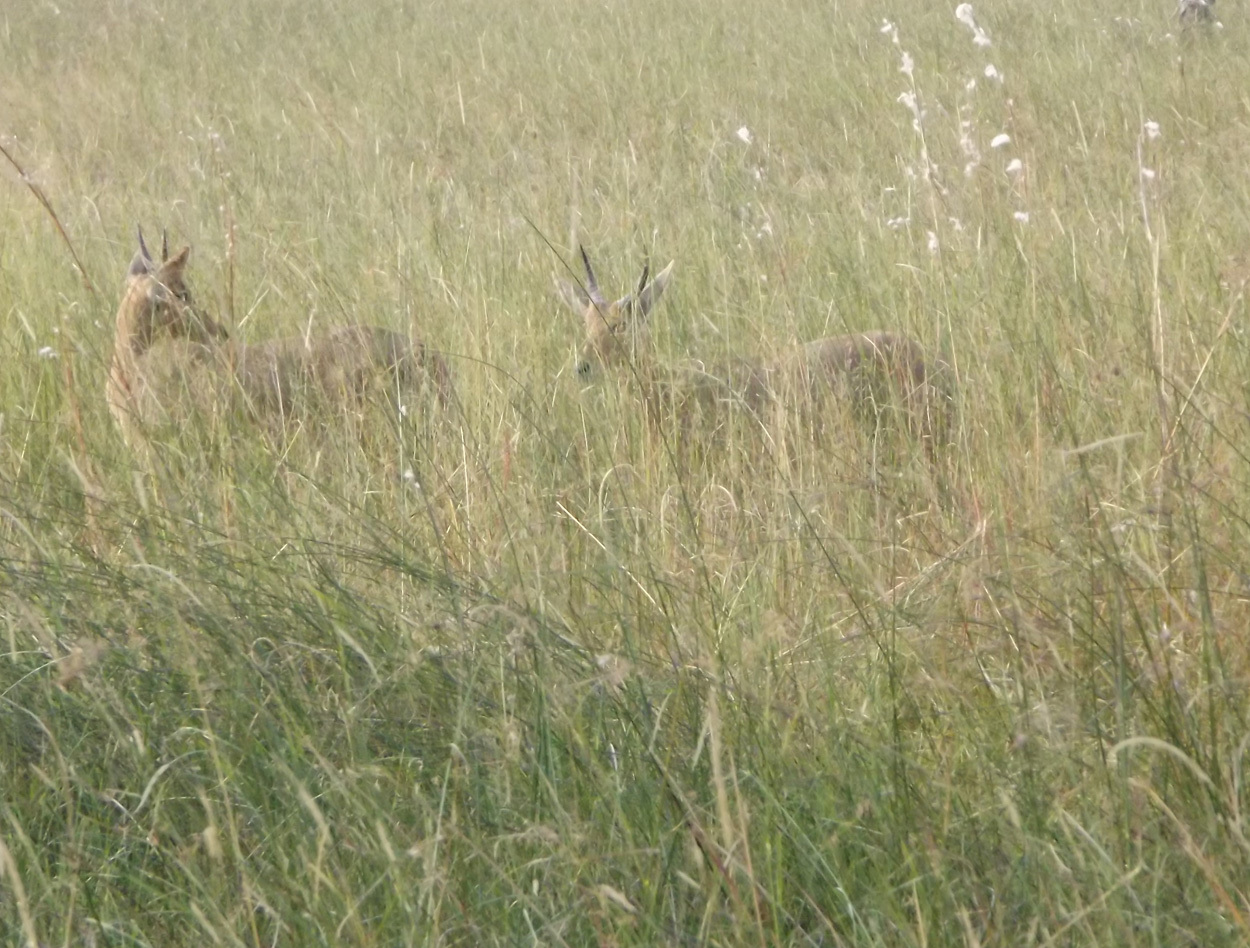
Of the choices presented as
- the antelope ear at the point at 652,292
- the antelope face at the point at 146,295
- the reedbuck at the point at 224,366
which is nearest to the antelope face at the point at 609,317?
the antelope ear at the point at 652,292

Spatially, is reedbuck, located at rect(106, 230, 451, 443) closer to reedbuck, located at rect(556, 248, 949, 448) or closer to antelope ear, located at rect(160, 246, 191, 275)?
antelope ear, located at rect(160, 246, 191, 275)

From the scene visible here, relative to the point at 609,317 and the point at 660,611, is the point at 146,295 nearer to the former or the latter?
the point at 609,317

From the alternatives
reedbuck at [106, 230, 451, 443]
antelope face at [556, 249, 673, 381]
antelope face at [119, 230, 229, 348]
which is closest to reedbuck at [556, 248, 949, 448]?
antelope face at [556, 249, 673, 381]

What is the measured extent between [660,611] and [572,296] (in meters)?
1.90

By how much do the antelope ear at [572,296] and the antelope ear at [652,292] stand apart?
0.46 ft

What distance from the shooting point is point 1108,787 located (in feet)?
4.93

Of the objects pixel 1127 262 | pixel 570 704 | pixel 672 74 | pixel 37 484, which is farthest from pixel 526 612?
pixel 672 74

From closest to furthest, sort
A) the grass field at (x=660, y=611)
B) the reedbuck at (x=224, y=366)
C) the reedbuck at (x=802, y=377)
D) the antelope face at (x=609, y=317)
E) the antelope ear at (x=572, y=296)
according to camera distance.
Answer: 1. the grass field at (x=660, y=611)
2. the reedbuck at (x=224, y=366)
3. the reedbuck at (x=802, y=377)
4. the antelope face at (x=609, y=317)
5. the antelope ear at (x=572, y=296)

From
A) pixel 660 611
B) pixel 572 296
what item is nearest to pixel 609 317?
pixel 572 296

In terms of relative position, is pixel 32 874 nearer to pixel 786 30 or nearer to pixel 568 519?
pixel 568 519

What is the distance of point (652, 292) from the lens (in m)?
4.01

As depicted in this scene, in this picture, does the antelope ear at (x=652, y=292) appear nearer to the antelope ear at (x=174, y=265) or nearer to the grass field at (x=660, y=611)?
the grass field at (x=660, y=611)

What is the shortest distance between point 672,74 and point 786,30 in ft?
5.17

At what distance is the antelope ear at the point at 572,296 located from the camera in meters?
3.88
